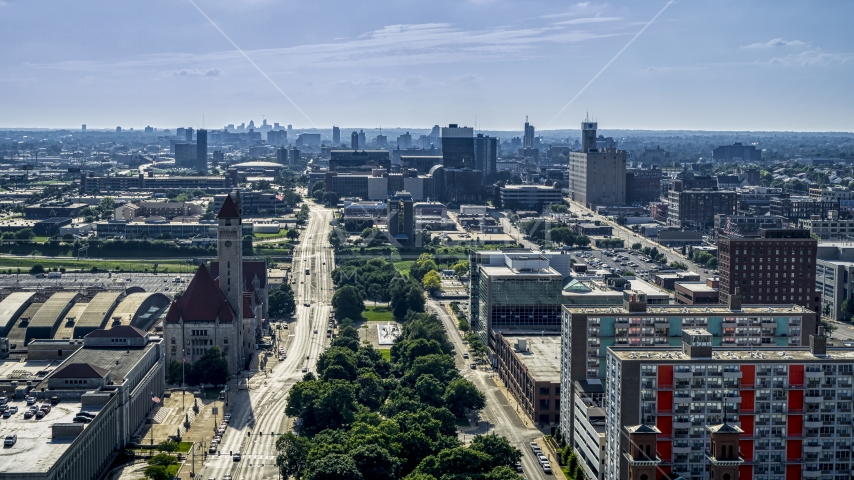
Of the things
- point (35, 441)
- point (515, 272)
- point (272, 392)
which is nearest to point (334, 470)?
point (35, 441)

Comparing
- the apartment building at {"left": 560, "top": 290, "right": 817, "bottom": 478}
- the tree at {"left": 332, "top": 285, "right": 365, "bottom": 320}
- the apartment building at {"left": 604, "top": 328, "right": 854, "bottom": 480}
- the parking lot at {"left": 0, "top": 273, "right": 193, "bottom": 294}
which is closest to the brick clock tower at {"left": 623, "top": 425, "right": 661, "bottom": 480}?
the apartment building at {"left": 604, "top": 328, "right": 854, "bottom": 480}

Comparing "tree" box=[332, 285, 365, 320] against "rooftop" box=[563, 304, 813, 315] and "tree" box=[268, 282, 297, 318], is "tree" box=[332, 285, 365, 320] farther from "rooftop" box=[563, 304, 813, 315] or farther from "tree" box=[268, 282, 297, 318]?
"rooftop" box=[563, 304, 813, 315]

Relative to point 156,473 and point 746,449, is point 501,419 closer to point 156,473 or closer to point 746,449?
point 156,473

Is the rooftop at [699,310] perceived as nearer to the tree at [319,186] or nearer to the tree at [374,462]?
the tree at [374,462]

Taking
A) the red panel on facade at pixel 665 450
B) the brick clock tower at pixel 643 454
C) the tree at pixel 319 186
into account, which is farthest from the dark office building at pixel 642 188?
the brick clock tower at pixel 643 454

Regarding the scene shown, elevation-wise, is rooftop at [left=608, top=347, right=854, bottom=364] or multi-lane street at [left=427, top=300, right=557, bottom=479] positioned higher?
rooftop at [left=608, top=347, right=854, bottom=364]

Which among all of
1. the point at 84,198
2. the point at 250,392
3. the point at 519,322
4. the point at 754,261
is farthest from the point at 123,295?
the point at 84,198
